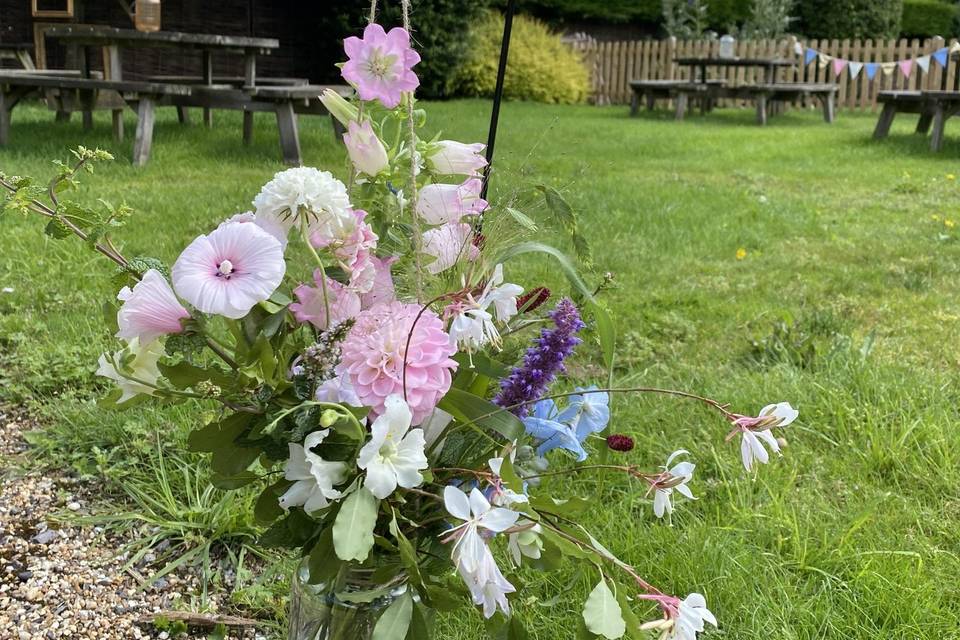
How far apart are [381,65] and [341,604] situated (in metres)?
0.60

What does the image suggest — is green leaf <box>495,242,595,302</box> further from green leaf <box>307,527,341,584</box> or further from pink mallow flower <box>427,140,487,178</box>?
green leaf <box>307,527,341,584</box>

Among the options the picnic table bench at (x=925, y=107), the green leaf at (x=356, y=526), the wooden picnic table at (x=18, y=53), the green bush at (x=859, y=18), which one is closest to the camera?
the green leaf at (x=356, y=526)

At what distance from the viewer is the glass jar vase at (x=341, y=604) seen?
95 centimetres

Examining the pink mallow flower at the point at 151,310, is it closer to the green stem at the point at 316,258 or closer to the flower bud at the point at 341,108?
the green stem at the point at 316,258

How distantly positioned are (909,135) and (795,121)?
2814 mm

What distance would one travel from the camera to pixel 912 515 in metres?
1.96

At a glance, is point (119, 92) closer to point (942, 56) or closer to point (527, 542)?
point (527, 542)

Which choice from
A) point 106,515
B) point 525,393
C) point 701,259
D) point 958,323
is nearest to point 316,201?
point 525,393

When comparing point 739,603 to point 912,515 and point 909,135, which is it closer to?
point 912,515

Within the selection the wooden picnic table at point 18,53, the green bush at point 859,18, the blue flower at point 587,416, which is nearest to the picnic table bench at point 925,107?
the green bush at point 859,18

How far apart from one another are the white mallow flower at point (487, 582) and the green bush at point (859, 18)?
1974cm

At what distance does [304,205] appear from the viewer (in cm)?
80

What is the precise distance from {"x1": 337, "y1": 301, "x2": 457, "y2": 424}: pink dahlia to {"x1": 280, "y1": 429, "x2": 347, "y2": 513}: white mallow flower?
6 centimetres

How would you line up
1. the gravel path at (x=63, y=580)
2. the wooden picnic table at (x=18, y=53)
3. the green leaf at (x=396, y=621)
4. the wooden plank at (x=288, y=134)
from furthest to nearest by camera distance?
the wooden picnic table at (x=18, y=53) → the wooden plank at (x=288, y=134) → the gravel path at (x=63, y=580) → the green leaf at (x=396, y=621)
